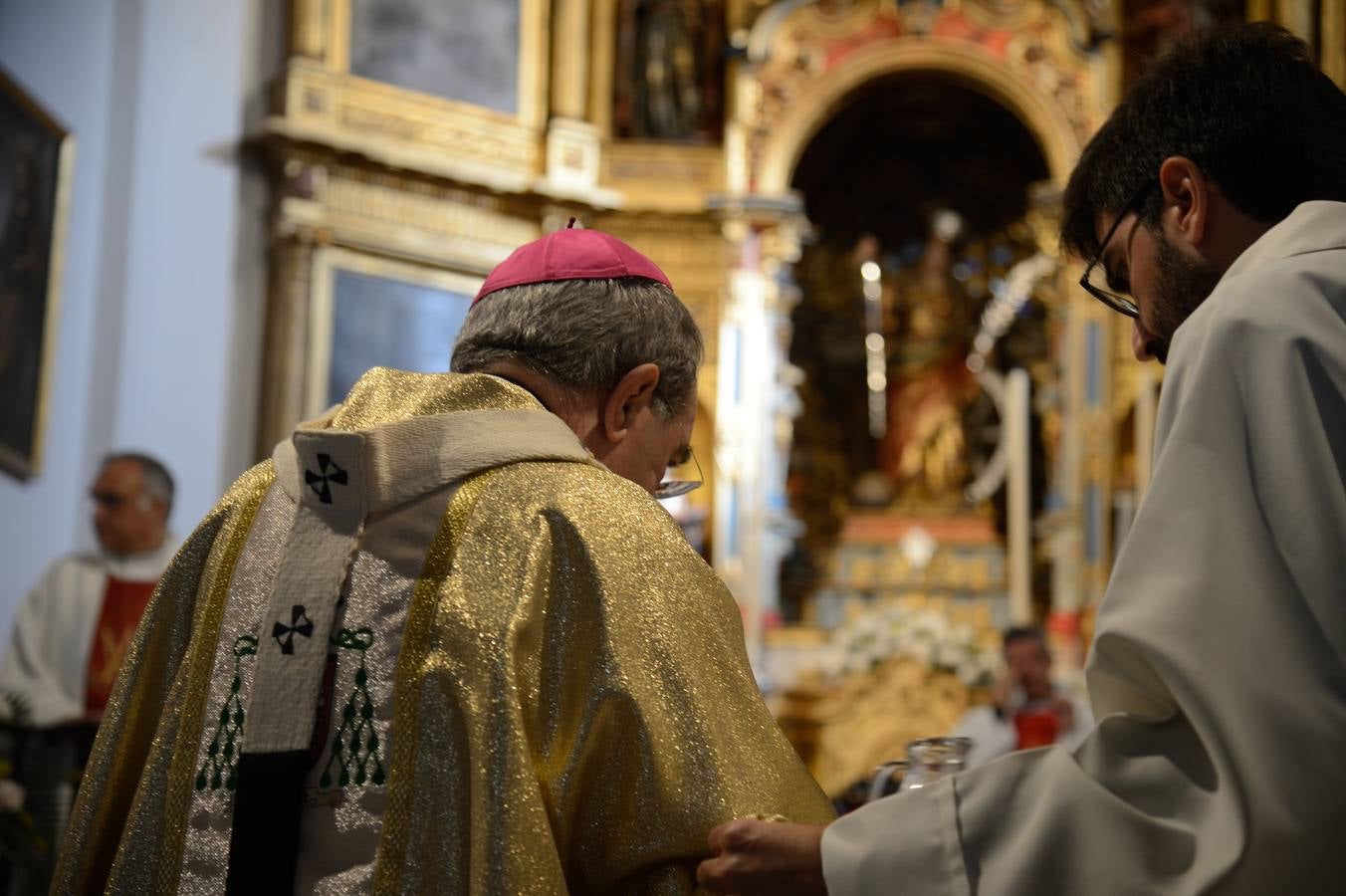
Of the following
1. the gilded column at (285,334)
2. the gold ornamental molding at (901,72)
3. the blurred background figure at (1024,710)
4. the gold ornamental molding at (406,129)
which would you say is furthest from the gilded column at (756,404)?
the blurred background figure at (1024,710)

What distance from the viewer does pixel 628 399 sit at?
2.17 meters

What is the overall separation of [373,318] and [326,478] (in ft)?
21.6

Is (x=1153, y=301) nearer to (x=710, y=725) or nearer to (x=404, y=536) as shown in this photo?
(x=710, y=725)

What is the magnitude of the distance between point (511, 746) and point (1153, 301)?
0.90m

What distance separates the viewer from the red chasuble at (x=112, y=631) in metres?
5.20

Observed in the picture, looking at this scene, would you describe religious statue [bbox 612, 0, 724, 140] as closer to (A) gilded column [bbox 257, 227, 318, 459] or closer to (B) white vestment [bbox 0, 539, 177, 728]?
(A) gilded column [bbox 257, 227, 318, 459]

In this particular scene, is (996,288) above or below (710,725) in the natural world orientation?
above

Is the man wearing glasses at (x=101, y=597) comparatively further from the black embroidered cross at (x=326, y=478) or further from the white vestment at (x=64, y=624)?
the black embroidered cross at (x=326, y=478)

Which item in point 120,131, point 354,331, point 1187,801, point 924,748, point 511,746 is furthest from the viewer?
point 354,331

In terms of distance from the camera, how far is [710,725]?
6.11 feet

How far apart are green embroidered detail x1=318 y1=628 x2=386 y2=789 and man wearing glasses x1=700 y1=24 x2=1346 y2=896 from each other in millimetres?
372

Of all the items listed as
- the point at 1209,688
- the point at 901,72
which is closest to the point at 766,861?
the point at 1209,688

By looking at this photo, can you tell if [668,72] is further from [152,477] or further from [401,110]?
[152,477]

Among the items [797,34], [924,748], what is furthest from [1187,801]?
[797,34]
